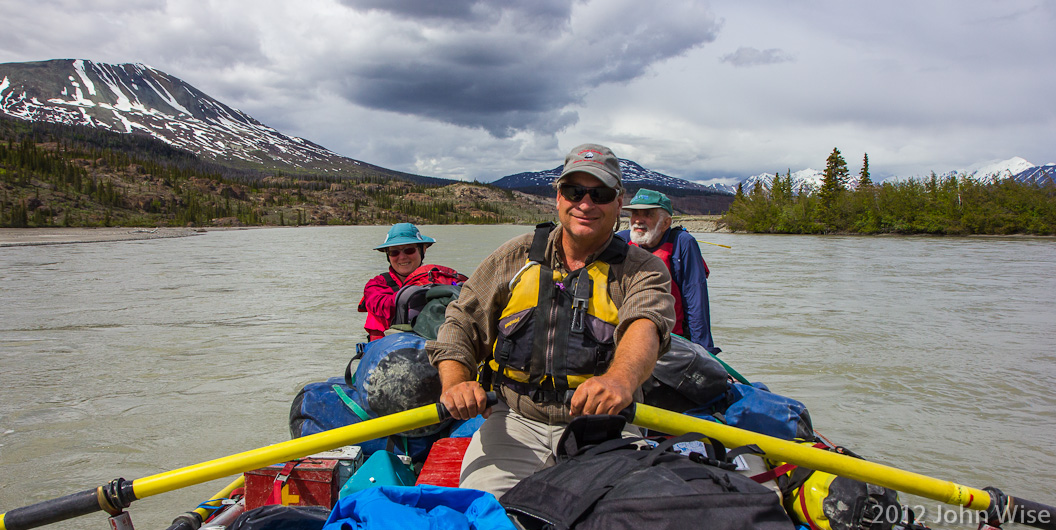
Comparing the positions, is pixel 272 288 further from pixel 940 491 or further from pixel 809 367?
pixel 940 491

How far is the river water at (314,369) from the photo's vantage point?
17.1 ft

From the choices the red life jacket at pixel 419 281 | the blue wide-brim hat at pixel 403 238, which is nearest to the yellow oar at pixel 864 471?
the red life jacket at pixel 419 281

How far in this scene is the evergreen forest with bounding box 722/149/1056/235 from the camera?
175 ft

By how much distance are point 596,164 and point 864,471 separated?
184 centimetres

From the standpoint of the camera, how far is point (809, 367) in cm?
856

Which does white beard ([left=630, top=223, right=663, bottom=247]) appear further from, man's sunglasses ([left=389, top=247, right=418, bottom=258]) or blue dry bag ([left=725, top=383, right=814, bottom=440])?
man's sunglasses ([left=389, top=247, right=418, bottom=258])

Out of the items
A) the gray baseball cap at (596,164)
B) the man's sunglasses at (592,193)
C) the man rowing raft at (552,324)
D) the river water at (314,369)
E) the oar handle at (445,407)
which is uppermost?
the gray baseball cap at (596,164)

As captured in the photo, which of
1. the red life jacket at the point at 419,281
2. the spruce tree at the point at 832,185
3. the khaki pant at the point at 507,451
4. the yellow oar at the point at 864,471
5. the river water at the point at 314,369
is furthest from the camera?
the spruce tree at the point at 832,185

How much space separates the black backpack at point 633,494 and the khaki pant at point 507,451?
338 mm

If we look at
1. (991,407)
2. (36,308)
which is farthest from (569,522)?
(36,308)

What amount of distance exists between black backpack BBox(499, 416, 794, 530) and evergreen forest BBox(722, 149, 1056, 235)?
220 ft

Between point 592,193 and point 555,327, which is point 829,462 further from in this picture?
point 592,193

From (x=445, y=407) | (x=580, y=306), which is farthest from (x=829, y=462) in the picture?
(x=445, y=407)

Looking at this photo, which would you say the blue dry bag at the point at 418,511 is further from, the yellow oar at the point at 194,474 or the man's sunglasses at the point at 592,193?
the man's sunglasses at the point at 592,193
